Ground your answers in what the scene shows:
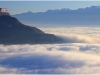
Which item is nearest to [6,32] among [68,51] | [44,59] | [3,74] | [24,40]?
[24,40]

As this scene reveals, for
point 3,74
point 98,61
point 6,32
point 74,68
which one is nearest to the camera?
point 3,74

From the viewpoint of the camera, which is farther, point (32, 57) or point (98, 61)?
point (32, 57)

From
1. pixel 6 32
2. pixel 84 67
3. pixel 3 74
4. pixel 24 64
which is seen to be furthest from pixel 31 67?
pixel 6 32

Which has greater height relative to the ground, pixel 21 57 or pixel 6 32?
pixel 6 32

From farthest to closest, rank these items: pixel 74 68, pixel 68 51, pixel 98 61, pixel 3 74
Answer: pixel 68 51 → pixel 98 61 → pixel 74 68 → pixel 3 74

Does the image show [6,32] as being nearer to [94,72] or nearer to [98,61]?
[98,61]

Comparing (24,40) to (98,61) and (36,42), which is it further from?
(98,61)
